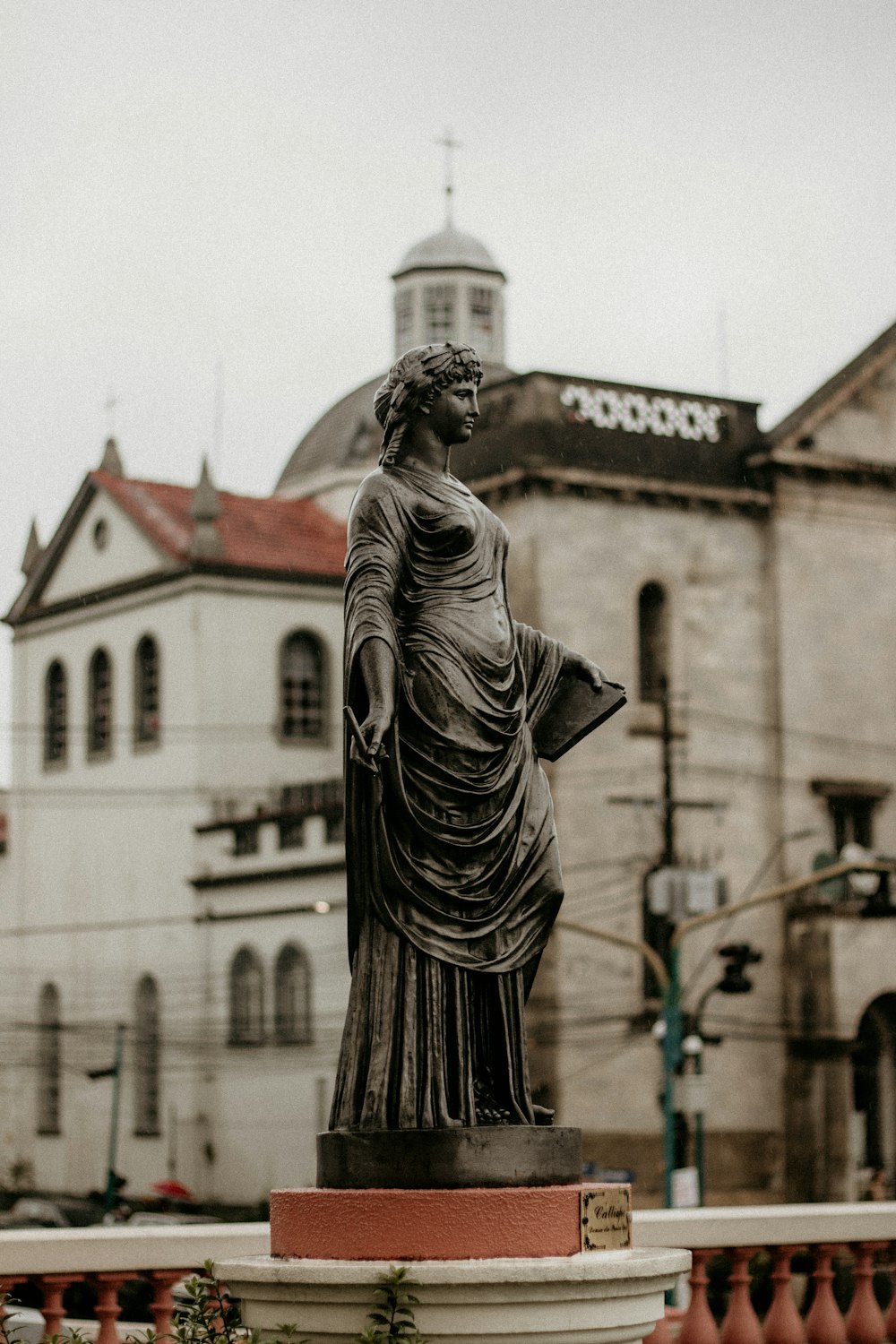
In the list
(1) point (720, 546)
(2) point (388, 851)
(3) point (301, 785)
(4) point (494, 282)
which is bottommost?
(2) point (388, 851)

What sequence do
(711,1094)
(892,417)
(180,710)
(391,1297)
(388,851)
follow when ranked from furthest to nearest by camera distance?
1. (180,710)
2. (892,417)
3. (711,1094)
4. (388,851)
5. (391,1297)

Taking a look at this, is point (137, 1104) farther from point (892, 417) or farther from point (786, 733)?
point (892, 417)

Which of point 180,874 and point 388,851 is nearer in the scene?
point 388,851

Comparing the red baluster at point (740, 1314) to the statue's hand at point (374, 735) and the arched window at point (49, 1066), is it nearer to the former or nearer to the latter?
the statue's hand at point (374, 735)

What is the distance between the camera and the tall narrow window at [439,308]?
62.3 metres

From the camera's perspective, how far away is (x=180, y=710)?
5294 cm

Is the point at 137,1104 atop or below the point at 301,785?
below

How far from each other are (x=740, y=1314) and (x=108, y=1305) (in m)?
2.53

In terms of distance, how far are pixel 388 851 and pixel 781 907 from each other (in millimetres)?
39981

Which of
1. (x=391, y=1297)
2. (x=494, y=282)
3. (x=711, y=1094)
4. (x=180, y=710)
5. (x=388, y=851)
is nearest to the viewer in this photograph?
(x=391, y=1297)

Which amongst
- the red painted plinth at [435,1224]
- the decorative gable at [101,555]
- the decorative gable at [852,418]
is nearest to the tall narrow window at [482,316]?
the decorative gable at [101,555]

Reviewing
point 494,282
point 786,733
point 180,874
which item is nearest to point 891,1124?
point 786,733

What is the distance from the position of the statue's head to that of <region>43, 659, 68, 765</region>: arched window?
50.5 m

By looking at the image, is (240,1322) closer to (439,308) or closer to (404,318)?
(439,308)
